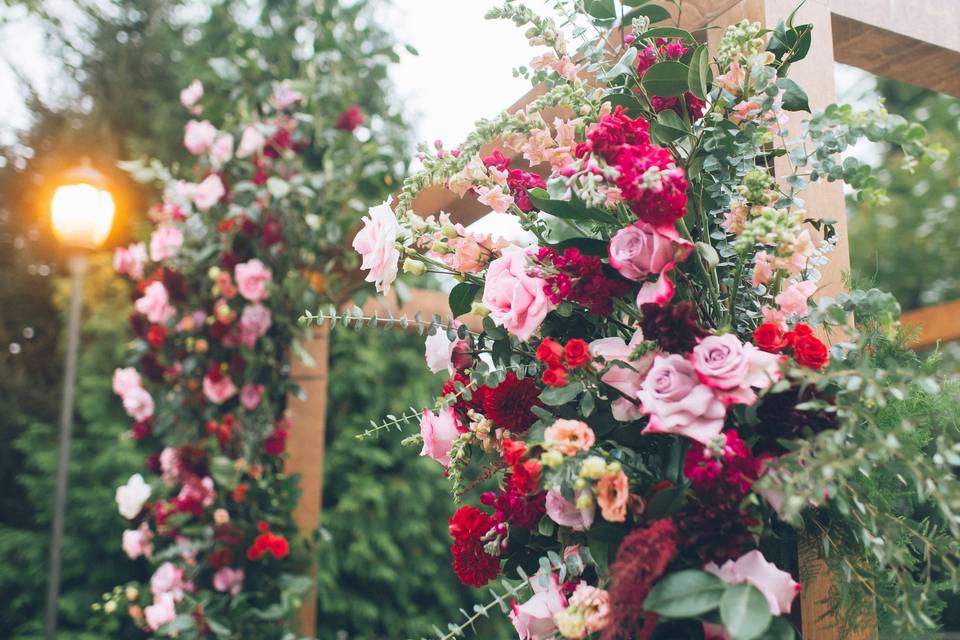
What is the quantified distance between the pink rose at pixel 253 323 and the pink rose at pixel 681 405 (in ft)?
5.54

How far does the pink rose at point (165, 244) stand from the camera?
214 centimetres

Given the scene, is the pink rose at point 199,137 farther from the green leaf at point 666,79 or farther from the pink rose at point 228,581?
the green leaf at point 666,79

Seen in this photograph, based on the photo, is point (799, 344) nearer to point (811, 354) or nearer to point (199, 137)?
point (811, 354)

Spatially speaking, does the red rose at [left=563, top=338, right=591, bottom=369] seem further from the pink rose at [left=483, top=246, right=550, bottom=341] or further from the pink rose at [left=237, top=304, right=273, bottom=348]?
the pink rose at [left=237, top=304, right=273, bottom=348]

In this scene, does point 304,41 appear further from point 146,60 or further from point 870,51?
point 870,51

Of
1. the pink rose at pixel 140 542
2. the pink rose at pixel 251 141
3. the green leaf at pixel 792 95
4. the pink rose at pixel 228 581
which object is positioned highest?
the pink rose at pixel 251 141

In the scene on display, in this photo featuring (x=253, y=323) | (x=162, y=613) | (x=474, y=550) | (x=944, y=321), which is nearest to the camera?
(x=474, y=550)

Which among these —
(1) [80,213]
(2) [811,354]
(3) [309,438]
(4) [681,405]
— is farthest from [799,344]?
(1) [80,213]

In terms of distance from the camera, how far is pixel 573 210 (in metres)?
Answer: 0.62

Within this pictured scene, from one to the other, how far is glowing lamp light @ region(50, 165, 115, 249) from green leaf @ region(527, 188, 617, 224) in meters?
3.15

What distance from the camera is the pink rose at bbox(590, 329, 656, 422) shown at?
1.99 ft

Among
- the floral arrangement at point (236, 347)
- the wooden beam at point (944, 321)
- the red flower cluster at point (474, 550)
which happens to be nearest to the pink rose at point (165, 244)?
the floral arrangement at point (236, 347)

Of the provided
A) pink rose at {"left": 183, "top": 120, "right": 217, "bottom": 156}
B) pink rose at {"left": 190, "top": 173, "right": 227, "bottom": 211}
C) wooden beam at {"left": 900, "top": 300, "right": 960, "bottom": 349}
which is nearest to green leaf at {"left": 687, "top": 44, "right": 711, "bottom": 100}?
pink rose at {"left": 190, "top": 173, "right": 227, "bottom": 211}

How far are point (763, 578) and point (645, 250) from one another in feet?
0.85
